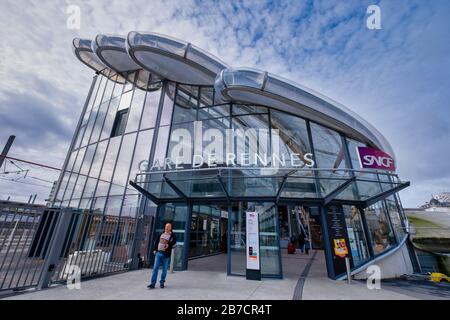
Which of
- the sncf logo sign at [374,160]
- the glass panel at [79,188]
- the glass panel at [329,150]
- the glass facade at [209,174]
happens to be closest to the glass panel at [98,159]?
the glass facade at [209,174]

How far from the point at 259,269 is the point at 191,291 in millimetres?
2763

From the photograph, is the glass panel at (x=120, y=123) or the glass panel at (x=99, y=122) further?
the glass panel at (x=99, y=122)

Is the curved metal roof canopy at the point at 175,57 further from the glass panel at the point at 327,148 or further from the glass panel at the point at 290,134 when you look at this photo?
the glass panel at the point at 327,148

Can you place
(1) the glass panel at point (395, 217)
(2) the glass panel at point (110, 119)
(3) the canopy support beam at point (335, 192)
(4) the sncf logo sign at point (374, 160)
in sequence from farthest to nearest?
(2) the glass panel at point (110, 119), (1) the glass panel at point (395, 217), (4) the sncf logo sign at point (374, 160), (3) the canopy support beam at point (335, 192)

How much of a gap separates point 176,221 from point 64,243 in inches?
158

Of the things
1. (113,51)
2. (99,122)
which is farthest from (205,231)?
(113,51)

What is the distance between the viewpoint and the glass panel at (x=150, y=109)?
490 inches

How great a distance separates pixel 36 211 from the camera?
200 inches

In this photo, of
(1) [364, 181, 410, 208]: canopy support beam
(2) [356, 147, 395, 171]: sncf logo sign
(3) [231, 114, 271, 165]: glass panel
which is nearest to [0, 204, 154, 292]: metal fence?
(3) [231, 114, 271, 165]: glass panel

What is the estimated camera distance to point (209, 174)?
8016 mm

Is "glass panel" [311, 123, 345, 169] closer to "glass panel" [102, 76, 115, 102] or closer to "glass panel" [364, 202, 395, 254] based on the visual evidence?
"glass panel" [364, 202, 395, 254]

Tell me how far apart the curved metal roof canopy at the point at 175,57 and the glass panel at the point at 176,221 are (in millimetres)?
7301

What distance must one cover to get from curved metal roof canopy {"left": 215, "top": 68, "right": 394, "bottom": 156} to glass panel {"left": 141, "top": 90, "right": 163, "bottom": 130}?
5.23 metres
